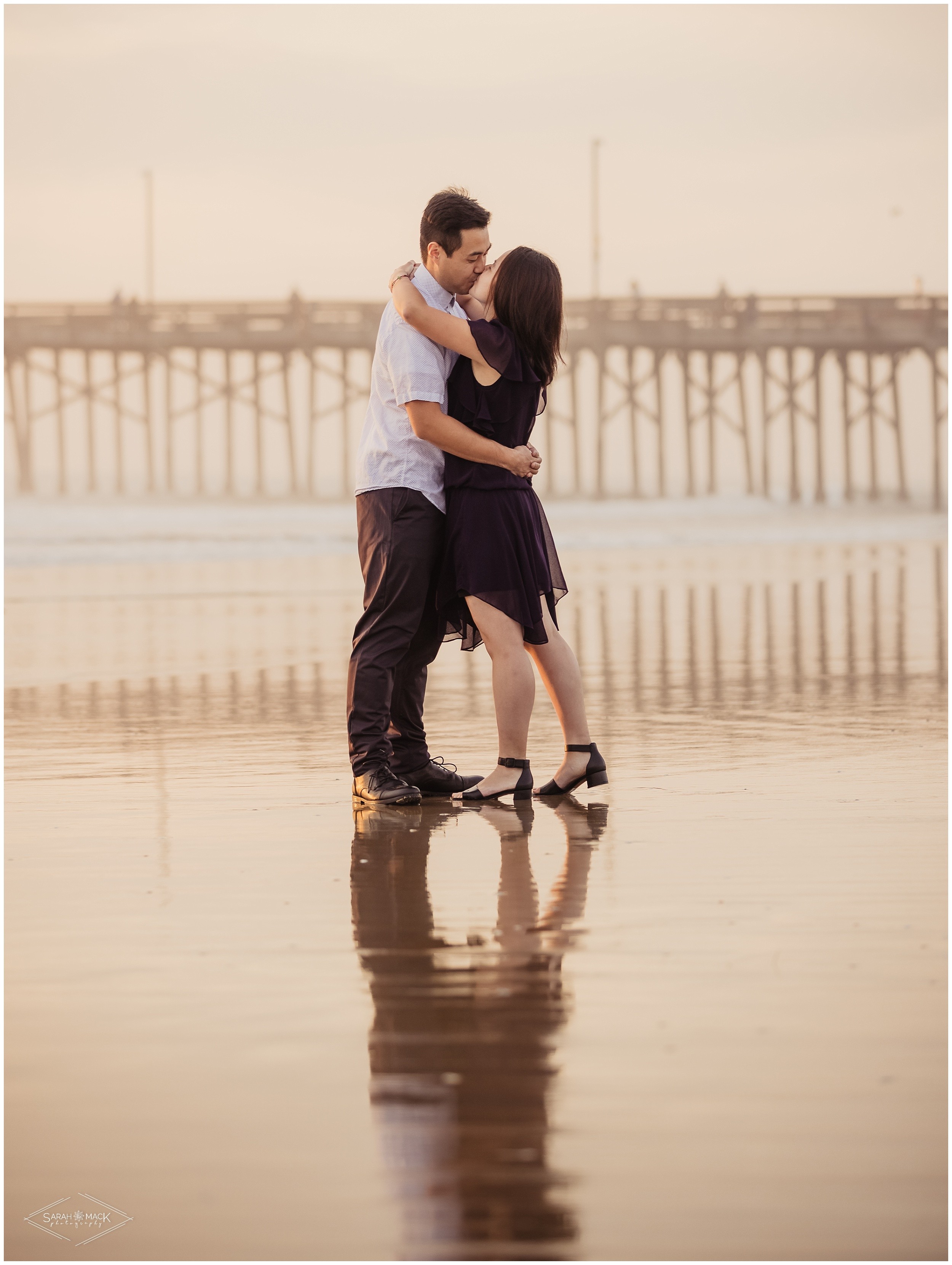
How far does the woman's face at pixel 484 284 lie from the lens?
4102 millimetres

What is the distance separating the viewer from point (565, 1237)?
5.47 ft

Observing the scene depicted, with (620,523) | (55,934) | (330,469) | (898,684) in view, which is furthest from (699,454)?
(55,934)

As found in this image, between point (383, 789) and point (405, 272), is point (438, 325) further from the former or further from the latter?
point (383, 789)

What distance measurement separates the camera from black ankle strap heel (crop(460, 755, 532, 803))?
4.05 metres

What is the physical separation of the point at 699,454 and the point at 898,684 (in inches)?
1451

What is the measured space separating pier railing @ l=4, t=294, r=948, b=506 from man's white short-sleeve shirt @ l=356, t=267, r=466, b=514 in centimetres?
2359

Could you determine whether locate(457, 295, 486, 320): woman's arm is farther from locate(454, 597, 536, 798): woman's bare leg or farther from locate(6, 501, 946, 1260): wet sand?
locate(6, 501, 946, 1260): wet sand

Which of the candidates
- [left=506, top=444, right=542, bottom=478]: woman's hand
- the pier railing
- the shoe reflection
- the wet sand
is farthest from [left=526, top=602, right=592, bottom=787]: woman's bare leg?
the pier railing

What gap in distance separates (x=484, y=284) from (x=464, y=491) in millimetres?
518

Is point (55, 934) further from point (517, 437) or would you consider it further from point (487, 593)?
point (517, 437)

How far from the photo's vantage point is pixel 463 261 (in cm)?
405
